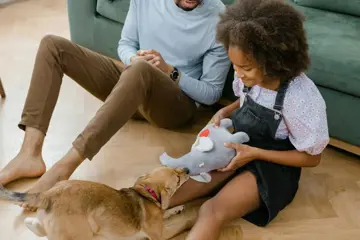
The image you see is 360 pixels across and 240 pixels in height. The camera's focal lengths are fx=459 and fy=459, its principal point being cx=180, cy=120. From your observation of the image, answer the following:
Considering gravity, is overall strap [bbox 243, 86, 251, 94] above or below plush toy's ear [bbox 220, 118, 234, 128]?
above

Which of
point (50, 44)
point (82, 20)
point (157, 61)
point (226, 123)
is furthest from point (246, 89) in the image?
point (82, 20)

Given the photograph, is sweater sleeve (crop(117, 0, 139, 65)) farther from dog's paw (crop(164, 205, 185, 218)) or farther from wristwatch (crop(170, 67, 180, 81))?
dog's paw (crop(164, 205, 185, 218))

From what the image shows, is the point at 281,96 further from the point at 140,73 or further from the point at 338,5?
the point at 338,5

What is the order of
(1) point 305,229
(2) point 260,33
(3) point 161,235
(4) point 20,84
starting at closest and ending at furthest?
(2) point 260,33 < (3) point 161,235 < (1) point 305,229 < (4) point 20,84

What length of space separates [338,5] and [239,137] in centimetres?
89

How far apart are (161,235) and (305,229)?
0.46 meters

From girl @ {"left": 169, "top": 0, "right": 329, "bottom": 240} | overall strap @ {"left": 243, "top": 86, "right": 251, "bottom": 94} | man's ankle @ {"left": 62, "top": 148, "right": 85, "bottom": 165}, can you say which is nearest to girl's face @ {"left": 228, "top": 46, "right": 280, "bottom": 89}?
girl @ {"left": 169, "top": 0, "right": 329, "bottom": 240}

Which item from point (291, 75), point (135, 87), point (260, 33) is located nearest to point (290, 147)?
point (291, 75)

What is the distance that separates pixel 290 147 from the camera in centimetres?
139

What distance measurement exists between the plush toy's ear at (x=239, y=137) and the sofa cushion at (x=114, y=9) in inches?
37.8

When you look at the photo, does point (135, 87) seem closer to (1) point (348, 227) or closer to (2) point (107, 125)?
(2) point (107, 125)

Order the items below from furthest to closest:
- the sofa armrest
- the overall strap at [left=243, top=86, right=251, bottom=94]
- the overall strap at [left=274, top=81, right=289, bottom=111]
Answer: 1. the sofa armrest
2. the overall strap at [left=243, top=86, right=251, bottom=94]
3. the overall strap at [left=274, top=81, right=289, bottom=111]

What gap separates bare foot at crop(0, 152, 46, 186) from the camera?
151 cm

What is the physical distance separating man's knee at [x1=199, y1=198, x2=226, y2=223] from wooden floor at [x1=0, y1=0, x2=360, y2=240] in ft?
0.44
